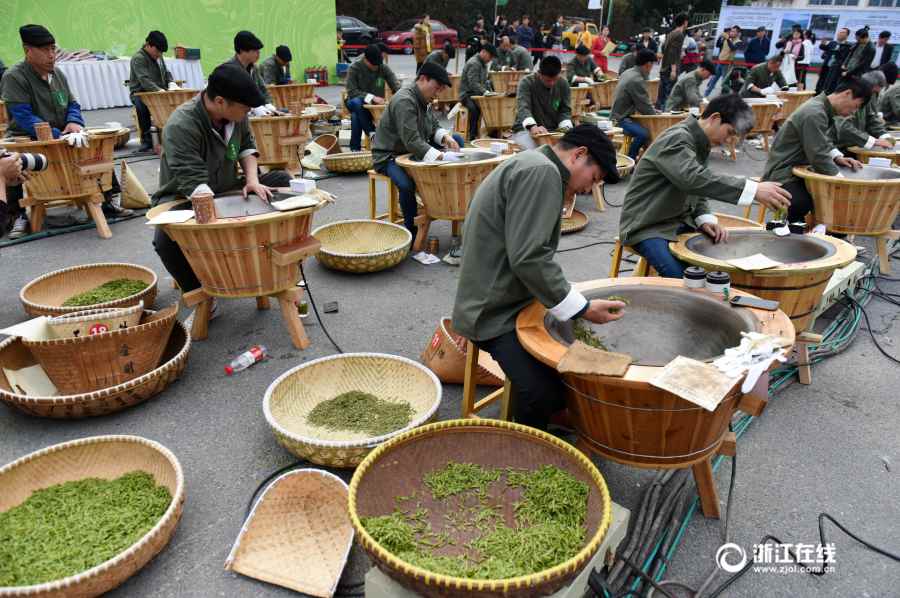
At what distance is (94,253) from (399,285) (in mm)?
3058

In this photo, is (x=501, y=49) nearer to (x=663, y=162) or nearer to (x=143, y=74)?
(x=143, y=74)

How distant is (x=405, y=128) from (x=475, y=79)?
4699mm

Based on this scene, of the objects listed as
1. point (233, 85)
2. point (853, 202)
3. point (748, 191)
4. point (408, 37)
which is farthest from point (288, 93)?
point (408, 37)

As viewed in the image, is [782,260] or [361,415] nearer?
[361,415]

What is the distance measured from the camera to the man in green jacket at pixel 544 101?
6.78 metres

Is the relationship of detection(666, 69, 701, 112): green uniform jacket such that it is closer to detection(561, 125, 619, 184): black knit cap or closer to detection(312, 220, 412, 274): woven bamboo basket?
detection(312, 220, 412, 274): woven bamboo basket

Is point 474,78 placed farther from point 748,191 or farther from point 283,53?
point 748,191

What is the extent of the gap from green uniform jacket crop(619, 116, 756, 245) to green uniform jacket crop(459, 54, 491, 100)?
628 centimetres

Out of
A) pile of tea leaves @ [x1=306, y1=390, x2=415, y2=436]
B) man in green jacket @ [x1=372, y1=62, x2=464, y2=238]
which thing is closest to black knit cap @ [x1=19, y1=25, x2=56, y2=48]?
man in green jacket @ [x1=372, y1=62, x2=464, y2=238]

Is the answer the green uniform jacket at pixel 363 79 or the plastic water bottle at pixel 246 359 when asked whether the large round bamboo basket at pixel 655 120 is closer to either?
the green uniform jacket at pixel 363 79

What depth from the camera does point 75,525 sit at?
2357 mm

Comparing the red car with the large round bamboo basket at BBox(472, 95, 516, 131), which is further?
the red car

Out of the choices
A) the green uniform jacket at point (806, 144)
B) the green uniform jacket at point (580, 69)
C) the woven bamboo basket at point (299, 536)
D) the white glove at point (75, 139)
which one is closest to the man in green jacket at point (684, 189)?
the green uniform jacket at point (806, 144)

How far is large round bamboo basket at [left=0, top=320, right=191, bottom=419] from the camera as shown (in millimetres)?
2988
